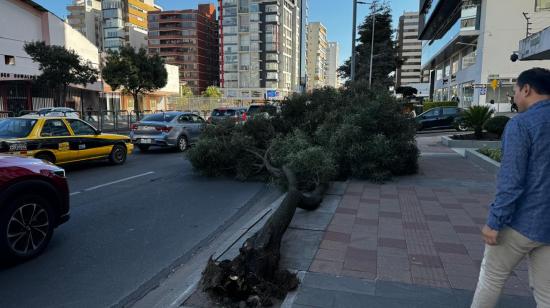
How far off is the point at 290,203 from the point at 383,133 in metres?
5.03

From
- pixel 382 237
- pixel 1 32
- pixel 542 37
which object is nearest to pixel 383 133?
pixel 382 237

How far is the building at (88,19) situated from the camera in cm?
13688

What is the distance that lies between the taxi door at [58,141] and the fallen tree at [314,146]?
318 centimetres

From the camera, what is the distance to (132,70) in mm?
33469

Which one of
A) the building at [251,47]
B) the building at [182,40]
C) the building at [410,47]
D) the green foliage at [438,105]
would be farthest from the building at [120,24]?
the green foliage at [438,105]

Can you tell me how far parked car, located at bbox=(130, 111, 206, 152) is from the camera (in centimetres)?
1483

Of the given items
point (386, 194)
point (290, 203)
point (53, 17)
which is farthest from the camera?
point (53, 17)

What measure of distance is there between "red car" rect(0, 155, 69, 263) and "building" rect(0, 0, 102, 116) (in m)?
30.1

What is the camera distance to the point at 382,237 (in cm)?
496

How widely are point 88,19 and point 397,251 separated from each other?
155m

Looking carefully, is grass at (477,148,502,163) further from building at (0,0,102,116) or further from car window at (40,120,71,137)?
building at (0,0,102,116)

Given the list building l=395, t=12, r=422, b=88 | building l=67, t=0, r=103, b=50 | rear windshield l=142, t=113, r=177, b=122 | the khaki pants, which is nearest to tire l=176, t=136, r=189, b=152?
rear windshield l=142, t=113, r=177, b=122

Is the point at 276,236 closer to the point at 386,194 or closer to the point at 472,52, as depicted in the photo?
the point at 386,194

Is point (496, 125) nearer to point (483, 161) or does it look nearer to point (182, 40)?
point (483, 161)
